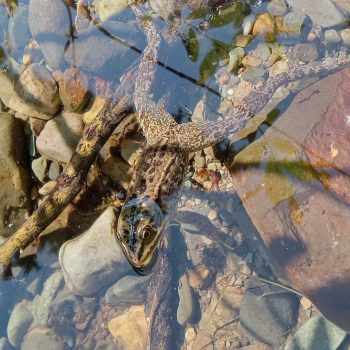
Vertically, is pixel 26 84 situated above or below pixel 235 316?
above

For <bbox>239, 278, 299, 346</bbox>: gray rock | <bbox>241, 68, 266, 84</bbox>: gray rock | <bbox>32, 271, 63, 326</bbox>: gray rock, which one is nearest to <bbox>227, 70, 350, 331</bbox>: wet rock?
<bbox>239, 278, 299, 346</bbox>: gray rock

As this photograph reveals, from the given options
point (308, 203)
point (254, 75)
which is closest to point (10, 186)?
point (254, 75)

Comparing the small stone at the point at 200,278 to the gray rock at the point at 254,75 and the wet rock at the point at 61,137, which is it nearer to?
the wet rock at the point at 61,137

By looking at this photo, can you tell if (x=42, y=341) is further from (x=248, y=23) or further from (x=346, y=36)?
(x=346, y=36)

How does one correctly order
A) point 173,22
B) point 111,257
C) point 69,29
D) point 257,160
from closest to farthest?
point 257,160, point 111,257, point 173,22, point 69,29

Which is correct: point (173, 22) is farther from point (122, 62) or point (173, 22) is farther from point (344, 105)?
point (344, 105)

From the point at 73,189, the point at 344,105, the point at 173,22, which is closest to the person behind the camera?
the point at 344,105

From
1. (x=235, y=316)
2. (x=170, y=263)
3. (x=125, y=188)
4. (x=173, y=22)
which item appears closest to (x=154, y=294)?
(x=170, y=263)
